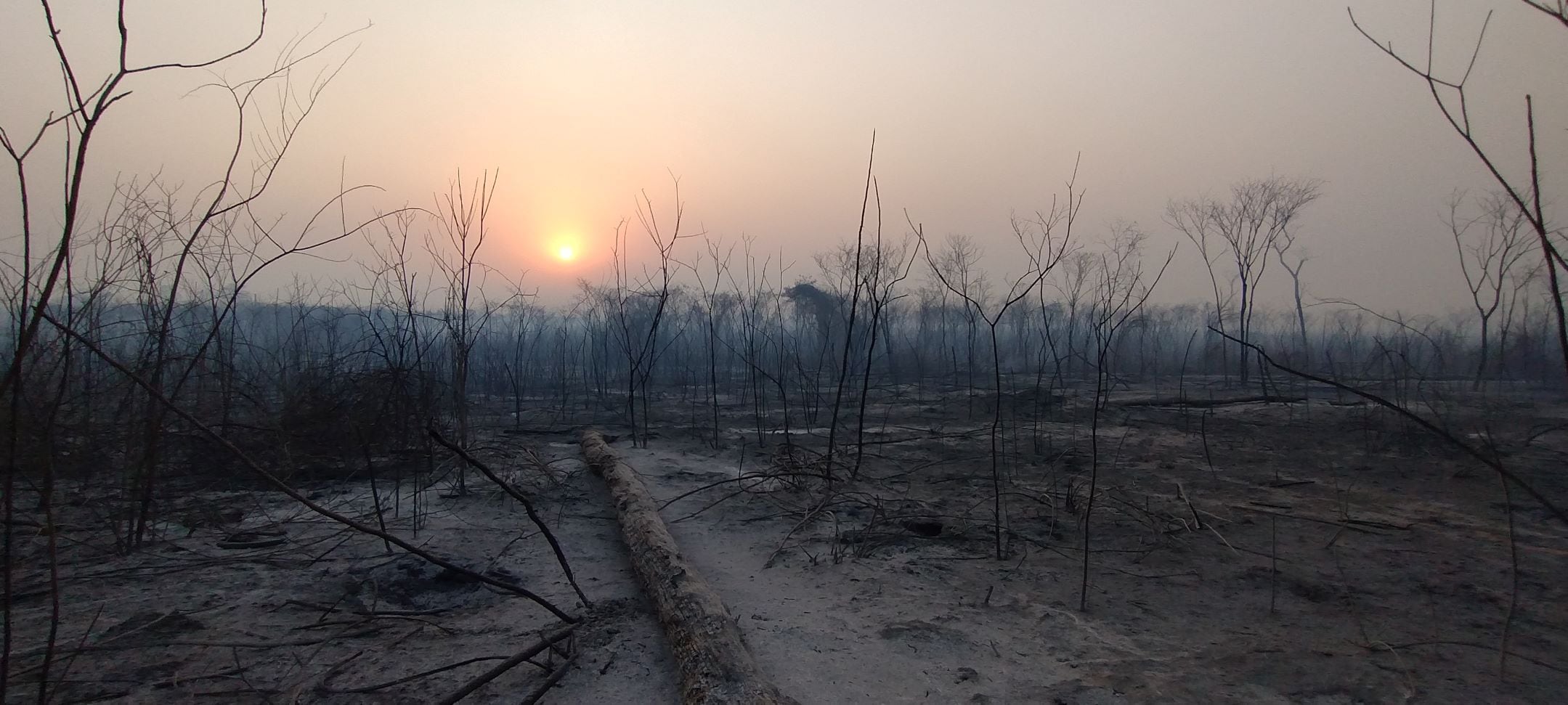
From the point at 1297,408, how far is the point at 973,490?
8.70m

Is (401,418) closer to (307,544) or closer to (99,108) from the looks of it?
(307,544)

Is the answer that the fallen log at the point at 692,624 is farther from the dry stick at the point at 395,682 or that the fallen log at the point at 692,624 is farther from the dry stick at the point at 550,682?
the dry stick at the point at 395,682

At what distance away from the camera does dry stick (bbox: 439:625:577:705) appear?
221cm

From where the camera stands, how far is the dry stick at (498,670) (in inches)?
86.8

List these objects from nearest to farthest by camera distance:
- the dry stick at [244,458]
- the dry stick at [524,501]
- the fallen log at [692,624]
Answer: the dry stick at [244,458], the dry stick at [524,501], the fallen log at [692,624]

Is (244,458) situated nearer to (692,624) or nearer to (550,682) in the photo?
Answer: (550,682)

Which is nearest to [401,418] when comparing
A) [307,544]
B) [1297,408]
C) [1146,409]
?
[307,544]

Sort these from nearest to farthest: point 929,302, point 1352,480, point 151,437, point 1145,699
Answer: point 1145,699 < point 151,437 < point 1352,480 < point 929,302

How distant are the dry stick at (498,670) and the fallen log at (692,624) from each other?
0.49m

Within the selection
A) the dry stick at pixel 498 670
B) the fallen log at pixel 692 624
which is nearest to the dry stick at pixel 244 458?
the dry stick at pixel 498 670

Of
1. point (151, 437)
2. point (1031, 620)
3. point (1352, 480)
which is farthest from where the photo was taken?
point (1352, 480)

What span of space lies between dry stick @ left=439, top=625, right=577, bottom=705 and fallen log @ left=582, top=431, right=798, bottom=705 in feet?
1.62

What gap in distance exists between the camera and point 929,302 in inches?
1237

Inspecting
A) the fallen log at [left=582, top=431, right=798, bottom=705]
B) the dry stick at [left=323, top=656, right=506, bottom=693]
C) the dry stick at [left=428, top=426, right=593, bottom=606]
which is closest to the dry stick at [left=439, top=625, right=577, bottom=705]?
the dry stick at [left=323, top=656, right=506, bottom=693]
